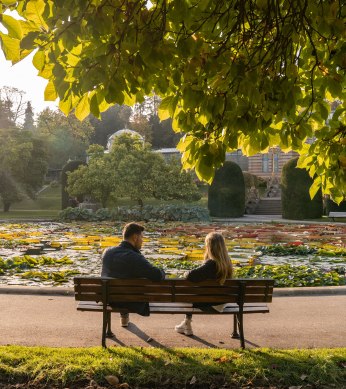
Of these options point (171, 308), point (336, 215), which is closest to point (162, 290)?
point (171, 308)

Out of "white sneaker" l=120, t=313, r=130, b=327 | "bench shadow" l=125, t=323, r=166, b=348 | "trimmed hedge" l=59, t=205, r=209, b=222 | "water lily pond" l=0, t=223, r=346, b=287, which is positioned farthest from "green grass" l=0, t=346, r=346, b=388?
"trimmed hedge" l=59, t=205, r=209, b=222

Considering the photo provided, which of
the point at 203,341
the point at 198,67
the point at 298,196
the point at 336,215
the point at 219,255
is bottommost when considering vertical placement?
the point at 203,341

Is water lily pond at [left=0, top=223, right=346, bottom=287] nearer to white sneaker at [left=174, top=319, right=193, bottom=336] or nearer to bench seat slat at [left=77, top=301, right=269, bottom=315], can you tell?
white sneaker at [left=174, top=319, right=193, bottom=336]

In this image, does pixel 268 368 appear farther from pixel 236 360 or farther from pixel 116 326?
pixel 116 326

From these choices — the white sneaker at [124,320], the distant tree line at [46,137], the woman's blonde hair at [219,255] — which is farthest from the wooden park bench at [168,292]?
the distant tree line at [46,137]

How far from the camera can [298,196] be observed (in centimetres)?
3344

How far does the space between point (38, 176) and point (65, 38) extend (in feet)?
153

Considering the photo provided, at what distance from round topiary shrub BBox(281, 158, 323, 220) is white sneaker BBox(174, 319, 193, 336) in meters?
27.1

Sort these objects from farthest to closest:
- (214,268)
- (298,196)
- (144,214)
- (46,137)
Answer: (46,137) < (298,196) < (144,214) < (214,268)

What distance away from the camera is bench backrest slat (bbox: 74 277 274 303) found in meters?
6.26

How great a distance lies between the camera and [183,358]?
5.77 meters

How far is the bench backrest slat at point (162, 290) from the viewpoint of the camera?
6.26 metres

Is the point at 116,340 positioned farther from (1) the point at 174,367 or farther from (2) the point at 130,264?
(1) the point at 174,367

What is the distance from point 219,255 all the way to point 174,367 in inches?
62.4
